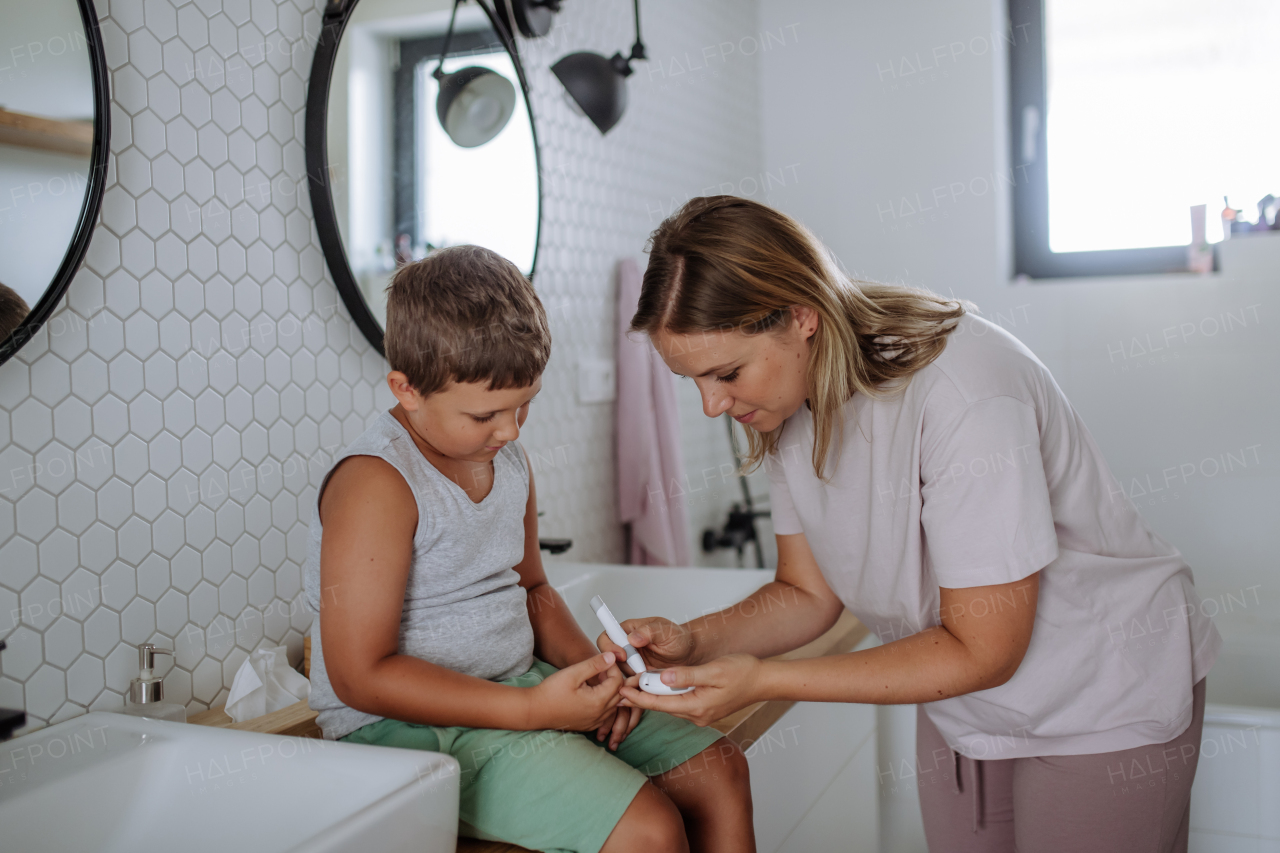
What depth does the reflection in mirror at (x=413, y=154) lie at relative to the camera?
1344mm

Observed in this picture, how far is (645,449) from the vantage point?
207 cm

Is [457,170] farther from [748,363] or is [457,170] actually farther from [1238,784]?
[1238,784]

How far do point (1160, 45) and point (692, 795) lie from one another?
2677 millimetres

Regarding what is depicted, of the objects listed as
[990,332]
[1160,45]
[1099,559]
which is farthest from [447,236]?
[1160,45]

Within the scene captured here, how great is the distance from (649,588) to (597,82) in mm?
970

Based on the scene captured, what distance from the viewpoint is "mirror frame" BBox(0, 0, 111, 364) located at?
3.13ft

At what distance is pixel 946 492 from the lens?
982 mm

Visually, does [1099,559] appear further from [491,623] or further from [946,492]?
[491,623]

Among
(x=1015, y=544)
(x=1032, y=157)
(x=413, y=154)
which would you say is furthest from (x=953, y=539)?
(x=1032, y=157)

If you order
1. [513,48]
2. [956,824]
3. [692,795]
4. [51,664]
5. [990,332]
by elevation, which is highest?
[513,48]

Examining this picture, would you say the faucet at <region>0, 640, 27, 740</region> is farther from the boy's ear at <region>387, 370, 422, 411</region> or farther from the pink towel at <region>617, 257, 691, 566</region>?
the pink towel at <region>617, 257, 691, 566</region>

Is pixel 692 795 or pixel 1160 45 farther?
pixel 1160 45

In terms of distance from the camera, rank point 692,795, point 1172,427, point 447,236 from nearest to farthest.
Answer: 1. point 692,795
2. point 447,236
3. point 1172,427

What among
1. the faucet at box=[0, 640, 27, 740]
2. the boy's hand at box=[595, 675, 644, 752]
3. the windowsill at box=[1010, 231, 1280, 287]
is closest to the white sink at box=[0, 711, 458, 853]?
the faucet at box=[0, 640, 27, 740]
